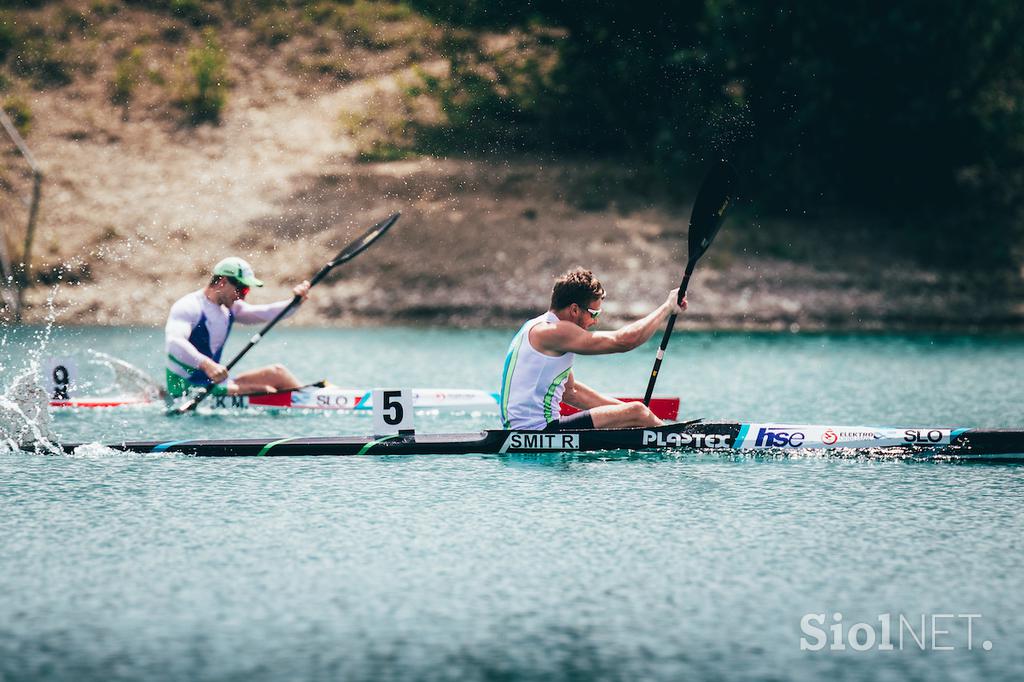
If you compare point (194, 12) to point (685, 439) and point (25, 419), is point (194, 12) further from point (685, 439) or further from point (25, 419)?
point (685, 439)

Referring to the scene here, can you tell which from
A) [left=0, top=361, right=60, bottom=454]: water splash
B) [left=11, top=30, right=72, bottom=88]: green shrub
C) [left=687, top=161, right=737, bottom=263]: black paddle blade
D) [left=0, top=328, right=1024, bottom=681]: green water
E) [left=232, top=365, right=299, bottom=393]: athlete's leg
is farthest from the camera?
[left=11, top=30, right=72, bottom=88]: green shrub

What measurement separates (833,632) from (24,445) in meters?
7.51

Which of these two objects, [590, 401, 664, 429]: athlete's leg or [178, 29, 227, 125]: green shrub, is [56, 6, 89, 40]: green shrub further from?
[590, 401, 664, 429]: athlete's leg

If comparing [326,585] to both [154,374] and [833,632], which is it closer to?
[833,632]

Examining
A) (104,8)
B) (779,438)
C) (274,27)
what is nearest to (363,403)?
(779,438)

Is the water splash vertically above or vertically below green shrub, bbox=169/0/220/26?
below

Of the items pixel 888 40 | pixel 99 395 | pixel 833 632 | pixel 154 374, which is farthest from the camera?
pixel 888 40

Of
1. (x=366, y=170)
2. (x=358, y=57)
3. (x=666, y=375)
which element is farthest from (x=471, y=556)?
(x=358, y=57)

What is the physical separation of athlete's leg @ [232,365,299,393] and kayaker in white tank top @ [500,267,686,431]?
4177 mm

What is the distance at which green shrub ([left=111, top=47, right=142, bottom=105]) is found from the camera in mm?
→ 39656

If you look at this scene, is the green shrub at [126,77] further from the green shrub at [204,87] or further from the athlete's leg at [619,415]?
the athlete's leg at [619,415]

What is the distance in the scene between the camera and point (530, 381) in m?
10.9

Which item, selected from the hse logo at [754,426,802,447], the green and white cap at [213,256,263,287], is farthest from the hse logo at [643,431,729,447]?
the green and white cap at [213,256,263,287]

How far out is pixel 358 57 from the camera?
1683 inches
